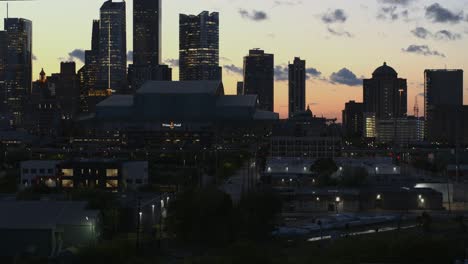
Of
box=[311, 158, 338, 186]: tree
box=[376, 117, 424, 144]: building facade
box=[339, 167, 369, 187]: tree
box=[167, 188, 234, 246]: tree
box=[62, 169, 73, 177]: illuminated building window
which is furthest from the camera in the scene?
box=[376, 117, 424, 144]: building facade

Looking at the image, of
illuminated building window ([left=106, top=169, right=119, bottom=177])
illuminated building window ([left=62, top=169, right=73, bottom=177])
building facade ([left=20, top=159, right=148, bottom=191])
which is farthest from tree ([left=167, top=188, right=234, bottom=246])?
illuminated building window ([left=62, top=169, right=73, bottom=177])

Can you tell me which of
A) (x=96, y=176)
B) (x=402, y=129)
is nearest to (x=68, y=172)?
(x=96, y=176)

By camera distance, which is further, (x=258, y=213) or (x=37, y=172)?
(x=37, y=172)

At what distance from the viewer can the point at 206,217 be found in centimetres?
1742

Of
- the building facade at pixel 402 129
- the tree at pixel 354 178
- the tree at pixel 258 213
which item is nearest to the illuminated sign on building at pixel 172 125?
the tree at pixel 354 178

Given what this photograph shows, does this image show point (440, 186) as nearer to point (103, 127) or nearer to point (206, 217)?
point (206, 217)

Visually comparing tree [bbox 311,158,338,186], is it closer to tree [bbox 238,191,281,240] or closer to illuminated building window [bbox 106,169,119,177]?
illuminated building window [bbox 106,169,119,177]

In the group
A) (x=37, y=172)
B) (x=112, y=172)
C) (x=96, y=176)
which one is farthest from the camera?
(x=37, y=172)

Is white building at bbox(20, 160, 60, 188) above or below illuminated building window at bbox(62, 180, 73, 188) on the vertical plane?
above

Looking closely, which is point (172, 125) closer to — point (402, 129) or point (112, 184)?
point (112, 184)

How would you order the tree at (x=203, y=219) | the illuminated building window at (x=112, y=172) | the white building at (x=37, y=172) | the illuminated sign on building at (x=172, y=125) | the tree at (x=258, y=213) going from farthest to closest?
the illuminated sign on building at (x=172, y=125)
the white building at (x=37, y=172)
the illuminated building window at (x=112, y=172)
the tree at (x=258, y=213)
the tree at (x=203, y=219)

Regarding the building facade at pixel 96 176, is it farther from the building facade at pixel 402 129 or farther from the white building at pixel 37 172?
the building facade at pixel 402 129

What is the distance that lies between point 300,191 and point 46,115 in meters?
86.6

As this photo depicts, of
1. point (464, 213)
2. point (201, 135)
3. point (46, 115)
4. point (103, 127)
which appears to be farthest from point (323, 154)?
point (46, 115)
